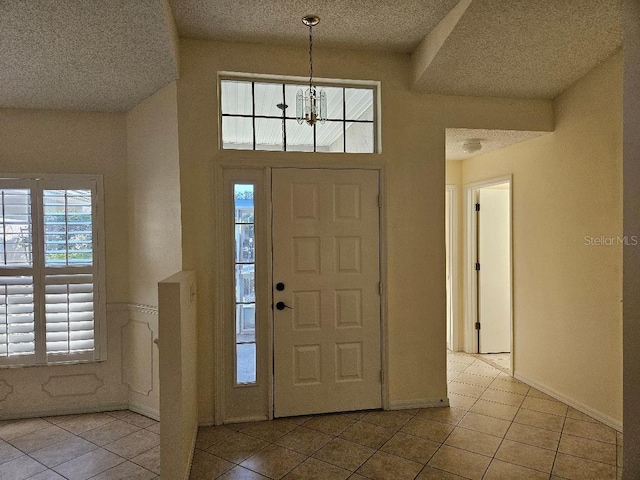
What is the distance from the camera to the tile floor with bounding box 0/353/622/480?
2.68 m

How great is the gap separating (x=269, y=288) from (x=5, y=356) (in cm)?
220

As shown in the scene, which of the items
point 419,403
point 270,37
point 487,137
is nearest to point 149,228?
point 270,37

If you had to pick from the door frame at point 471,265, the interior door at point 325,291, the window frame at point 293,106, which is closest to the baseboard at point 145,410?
the interior door at point 325,291

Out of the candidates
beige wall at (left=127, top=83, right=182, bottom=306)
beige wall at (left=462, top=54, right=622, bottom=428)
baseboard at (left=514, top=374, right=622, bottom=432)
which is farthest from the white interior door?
beige wall at (left=127, top=83, right=182, bottom=306)

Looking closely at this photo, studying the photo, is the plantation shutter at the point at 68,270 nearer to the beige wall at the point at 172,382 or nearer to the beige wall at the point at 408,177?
the beige wall at the point at 408,177

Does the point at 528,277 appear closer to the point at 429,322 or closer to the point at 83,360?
the point at 429,322

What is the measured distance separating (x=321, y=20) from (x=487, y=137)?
190 centimetres

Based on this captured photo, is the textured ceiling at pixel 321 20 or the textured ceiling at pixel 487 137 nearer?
the textured ceiling at pixel 321 20

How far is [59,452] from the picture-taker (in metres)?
2.98

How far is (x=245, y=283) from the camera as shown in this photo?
135 inches

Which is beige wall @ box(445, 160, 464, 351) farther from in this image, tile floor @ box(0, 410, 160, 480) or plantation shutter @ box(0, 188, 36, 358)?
plantation shutter @ box(0, 188, 36, 358)

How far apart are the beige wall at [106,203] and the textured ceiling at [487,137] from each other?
9.47 feet

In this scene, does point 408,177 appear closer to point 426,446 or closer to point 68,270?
point 426,446

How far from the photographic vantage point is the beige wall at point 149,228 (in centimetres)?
332
